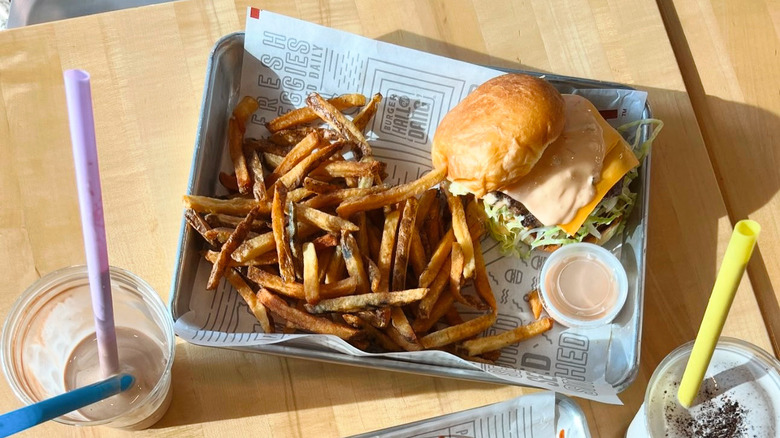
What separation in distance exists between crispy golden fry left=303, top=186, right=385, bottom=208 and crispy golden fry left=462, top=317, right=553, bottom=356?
17.1 inches

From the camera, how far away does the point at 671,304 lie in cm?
180

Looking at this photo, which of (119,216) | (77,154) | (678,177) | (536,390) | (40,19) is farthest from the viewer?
(40,19)

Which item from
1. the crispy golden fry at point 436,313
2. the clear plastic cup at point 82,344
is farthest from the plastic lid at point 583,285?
the clear plastic cup at point 82,344

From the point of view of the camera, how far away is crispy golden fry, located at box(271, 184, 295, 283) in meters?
1.63

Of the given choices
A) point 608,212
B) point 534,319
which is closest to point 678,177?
point 608,212

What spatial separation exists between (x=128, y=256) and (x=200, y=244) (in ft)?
0.62

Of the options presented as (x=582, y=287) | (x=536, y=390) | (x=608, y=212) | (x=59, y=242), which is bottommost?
(x=59, y=242)

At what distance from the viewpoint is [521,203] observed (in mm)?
1836

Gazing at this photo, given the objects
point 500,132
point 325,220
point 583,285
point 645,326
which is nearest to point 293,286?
point 325,220

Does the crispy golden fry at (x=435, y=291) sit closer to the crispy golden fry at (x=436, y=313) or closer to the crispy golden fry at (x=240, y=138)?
the crispy golden fry at (x=436, y=313)

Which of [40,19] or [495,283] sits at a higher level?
[495,283]

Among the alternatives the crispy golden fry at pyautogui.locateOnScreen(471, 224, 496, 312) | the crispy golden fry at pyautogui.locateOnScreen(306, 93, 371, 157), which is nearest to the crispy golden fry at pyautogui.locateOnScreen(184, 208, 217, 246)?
the crispy golden fry at pyautogui.locateOnScreen(306, 93, 371, 157)

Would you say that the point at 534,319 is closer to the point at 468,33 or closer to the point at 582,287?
the point at 582,287

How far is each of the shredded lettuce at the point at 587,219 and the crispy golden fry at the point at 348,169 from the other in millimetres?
313
